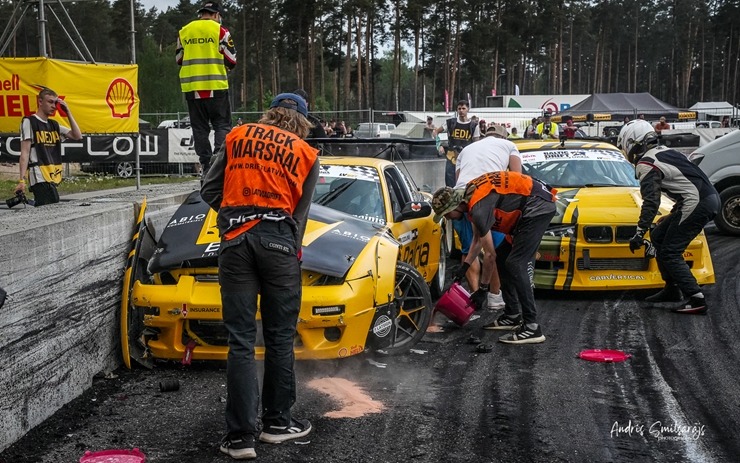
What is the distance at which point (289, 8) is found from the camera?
181ft

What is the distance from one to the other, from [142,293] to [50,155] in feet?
9.40

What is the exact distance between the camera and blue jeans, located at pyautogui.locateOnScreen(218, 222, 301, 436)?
4.32m

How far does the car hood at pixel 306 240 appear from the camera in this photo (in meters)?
5.89

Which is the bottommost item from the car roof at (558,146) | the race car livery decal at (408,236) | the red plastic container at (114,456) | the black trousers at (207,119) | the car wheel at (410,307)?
the red plastic container at (114,456)

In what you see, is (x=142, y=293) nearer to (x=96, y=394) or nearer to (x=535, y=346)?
(x=96, y=394)

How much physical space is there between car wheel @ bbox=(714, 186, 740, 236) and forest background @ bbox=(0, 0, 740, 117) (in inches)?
1566

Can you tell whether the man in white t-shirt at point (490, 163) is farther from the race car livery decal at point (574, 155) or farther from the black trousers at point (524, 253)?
the race car livery decal at point (574, 155)

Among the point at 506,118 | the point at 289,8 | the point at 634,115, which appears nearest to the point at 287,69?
the point at 289,8

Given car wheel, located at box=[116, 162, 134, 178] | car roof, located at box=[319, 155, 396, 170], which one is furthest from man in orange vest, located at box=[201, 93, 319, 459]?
car wheel, located at box=[116, 162, 134, 178]

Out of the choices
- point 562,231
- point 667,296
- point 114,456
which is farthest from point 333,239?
point 667,296

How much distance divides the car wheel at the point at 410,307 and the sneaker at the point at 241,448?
2.39 metres

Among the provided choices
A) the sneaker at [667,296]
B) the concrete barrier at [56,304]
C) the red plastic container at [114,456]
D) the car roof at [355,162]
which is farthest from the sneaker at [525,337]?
the red plastic container at [114,456]

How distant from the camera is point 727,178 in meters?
14.4

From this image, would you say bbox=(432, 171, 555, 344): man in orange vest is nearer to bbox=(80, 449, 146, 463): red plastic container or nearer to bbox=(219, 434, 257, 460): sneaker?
bbox=(219, 434, 257, 460): sneaker
